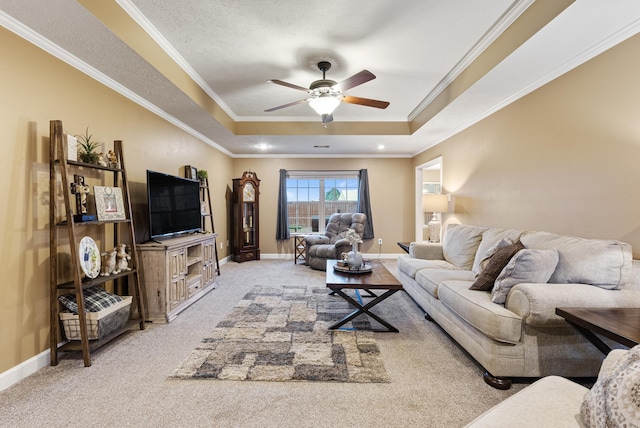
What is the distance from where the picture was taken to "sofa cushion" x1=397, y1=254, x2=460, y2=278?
348cm

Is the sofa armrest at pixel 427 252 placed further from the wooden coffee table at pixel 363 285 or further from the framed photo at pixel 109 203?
the framed photo at pixel 109 203

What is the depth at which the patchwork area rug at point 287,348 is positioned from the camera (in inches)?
82.0

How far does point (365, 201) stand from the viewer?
6645mm

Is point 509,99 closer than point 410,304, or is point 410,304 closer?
point 509,99

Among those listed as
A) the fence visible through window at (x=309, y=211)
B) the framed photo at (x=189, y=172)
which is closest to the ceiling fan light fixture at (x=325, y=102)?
the framed photo at (x=189, y=172)

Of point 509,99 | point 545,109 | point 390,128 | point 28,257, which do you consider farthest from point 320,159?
point 28,257

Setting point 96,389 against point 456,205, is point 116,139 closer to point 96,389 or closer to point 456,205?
point 96,389

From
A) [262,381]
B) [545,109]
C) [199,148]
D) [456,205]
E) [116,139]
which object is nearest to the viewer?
[262,381]

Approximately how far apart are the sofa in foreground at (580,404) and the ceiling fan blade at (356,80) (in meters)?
2.37

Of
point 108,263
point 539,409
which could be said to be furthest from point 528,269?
point 108,263

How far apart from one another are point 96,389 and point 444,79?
171 inches

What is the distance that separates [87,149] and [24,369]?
66.8 inches

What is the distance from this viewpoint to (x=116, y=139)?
3004 mm

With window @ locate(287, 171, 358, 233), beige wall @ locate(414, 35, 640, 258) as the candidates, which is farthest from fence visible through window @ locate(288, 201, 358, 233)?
beige wall @ locate(414, 35, 640, 258)
